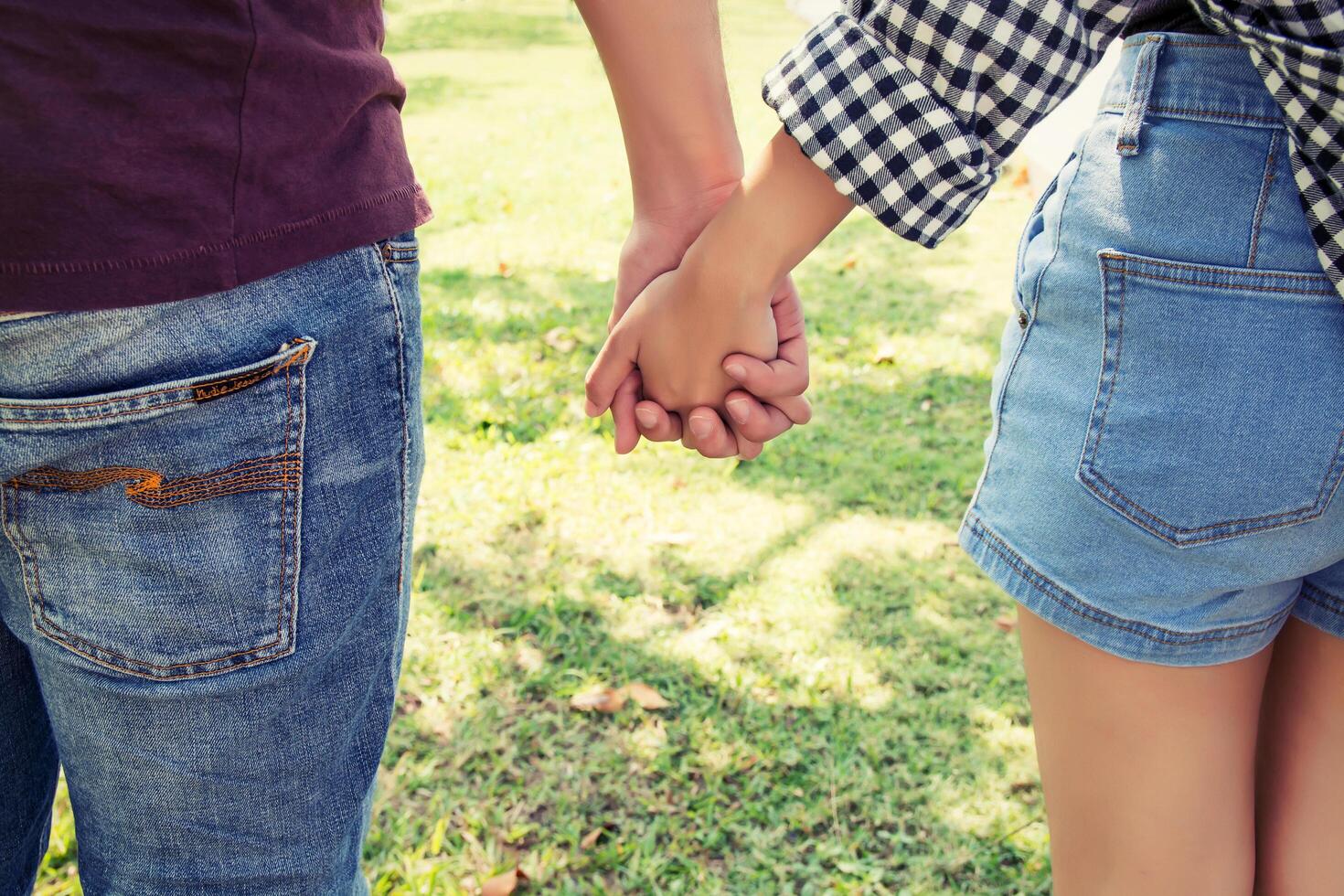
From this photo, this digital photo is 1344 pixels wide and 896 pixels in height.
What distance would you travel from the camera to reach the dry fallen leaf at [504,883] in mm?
2168

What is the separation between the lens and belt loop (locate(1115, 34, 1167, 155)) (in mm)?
1028

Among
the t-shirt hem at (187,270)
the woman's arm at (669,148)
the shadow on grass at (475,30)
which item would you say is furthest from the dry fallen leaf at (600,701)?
the shadow on grass at (475,30)

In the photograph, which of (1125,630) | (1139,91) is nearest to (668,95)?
(1139,91)

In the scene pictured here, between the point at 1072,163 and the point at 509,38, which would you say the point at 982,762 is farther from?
the point at 509,38

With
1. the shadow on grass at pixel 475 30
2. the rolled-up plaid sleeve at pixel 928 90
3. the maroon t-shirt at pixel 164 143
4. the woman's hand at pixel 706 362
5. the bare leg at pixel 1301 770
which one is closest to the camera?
the maroon t-shirt at pixel 164 143

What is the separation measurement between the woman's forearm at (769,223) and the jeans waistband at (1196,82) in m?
0.33

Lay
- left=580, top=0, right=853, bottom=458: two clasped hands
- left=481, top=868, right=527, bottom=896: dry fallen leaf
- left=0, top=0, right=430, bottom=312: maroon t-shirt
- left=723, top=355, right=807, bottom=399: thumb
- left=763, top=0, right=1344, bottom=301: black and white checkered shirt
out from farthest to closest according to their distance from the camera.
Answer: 1. left=481, top=868, right=527, bottom=896: dry fallen leaf
2. left=723, top=355, right=807, bottom=399: thumb
3. left=580, top=0, right=853, bottom=458: two clasped hands
4. left=763, top=0, right=1344, bottom=301: black and white checkered shirt
5. left=0, top=0, right=430, bottom=312: maroon t-shirt

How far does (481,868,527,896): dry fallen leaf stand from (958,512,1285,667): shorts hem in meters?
1.43

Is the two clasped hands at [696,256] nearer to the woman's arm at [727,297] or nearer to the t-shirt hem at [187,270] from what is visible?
the woman's arm at [727,297]

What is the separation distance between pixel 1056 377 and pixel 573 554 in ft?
7.32

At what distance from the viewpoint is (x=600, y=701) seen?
8.68 ft

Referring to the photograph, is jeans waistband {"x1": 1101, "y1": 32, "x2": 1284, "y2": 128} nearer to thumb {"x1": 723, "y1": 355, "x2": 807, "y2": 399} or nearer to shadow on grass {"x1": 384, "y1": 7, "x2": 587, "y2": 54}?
thumb {"x1": 723, "y1": 355, "x2": 807, "y2": 399}

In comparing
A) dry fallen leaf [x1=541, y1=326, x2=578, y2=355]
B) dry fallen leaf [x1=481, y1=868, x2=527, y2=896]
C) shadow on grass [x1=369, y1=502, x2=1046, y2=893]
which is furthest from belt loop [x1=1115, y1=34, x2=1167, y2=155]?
dry fallen leaf [x1=541, y1=326, x2=578, y2=355]

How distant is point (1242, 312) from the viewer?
38.9 inches
